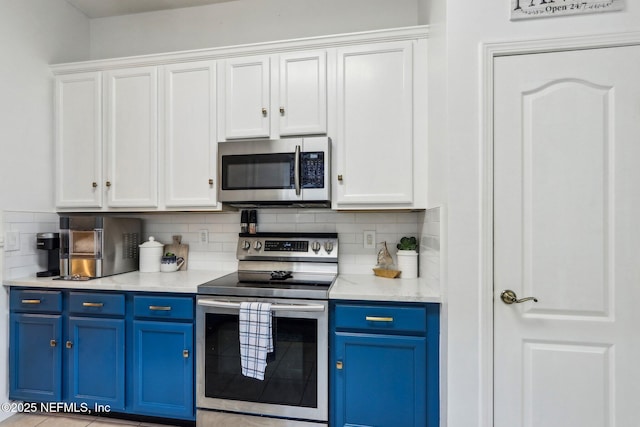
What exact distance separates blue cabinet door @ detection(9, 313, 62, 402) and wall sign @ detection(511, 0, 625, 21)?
3051 millimetres

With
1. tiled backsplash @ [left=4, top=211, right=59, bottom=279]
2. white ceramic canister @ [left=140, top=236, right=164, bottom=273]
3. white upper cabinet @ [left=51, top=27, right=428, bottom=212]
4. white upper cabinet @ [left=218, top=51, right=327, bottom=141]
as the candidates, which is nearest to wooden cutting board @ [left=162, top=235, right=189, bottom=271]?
white ceramic canister @ [left=140, top=236, right=164, bottom=273]

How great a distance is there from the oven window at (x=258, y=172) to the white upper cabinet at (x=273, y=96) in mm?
163

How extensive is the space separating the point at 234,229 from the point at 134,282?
0.76 m

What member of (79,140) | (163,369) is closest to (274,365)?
(163,369)

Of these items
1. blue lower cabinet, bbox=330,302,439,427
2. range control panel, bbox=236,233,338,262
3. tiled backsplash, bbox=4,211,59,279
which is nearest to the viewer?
blue lower cabinet, bbox=330,302,439,427

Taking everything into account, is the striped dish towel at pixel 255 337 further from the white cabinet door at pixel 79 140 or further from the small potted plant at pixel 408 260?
the white cabinet door at pixel 79 140

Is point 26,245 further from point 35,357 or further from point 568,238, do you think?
point 568,238

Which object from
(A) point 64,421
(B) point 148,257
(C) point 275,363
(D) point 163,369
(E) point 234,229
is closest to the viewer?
(C) point 275,363

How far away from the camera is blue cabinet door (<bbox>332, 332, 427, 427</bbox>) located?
1606 mm

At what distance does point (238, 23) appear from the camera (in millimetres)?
2504

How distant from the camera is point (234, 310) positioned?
5.81 feet

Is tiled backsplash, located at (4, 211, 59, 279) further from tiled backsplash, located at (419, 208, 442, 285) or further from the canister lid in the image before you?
tiled backsplash, located at (419, 208, 442, 285)

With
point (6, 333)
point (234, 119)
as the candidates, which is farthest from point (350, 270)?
point (6, 333)

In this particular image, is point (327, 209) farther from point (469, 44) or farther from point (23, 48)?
point (23, 48)
